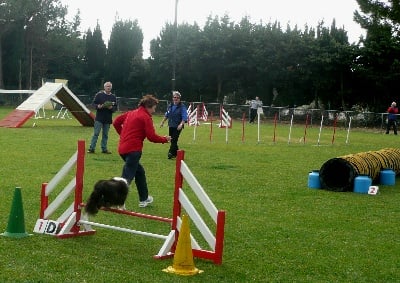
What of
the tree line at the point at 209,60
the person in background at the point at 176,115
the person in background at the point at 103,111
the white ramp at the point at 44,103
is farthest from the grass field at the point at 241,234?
the tree line at the point at 209,60

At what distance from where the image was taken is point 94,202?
6.90 metres

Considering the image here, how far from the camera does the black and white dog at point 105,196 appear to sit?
272 inches

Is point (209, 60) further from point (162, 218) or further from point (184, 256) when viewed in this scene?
point (184, 256)

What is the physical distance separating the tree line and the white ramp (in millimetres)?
9452

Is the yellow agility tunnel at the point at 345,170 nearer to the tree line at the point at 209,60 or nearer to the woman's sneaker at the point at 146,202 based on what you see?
the woman's sneaker at the point at 146,202

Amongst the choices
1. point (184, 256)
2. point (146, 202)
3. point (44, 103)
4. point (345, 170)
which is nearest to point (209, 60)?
point (44, 103)

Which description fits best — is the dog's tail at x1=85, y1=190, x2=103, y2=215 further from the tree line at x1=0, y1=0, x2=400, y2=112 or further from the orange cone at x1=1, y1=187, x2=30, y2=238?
the tree line at x1=0, y1=0, x2=400, y2=112

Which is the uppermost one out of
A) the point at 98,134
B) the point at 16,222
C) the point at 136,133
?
the point at 136,133

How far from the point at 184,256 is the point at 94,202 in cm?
159

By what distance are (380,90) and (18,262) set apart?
39447 millimetres

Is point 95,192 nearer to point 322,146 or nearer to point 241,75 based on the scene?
point 322,146

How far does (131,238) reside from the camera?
7078 millimetres

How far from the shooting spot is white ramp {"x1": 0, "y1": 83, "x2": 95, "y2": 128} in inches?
1021

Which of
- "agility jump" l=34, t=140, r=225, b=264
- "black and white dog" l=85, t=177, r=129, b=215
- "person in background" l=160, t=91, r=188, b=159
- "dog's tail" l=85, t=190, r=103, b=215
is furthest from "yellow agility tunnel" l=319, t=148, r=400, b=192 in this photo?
"dog's tail" l=85, t=190, r=103, b=215
